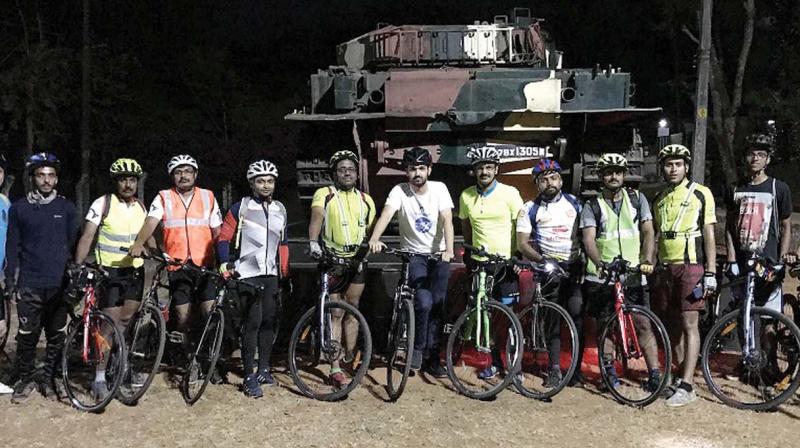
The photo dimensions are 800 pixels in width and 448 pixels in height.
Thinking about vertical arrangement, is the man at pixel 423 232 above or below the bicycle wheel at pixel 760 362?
above

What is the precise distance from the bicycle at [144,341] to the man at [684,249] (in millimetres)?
3661

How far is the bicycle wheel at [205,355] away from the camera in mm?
5957

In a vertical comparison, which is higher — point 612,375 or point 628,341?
point 628,341

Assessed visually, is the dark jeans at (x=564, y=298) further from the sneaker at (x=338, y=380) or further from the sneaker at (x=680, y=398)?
the sneaker at (x=338, y=380)

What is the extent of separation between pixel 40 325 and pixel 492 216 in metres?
3.46

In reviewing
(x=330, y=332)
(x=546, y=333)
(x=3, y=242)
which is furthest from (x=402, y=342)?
(x=3, y=242)

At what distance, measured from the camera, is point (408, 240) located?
252 inches

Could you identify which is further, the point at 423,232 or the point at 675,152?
the point at 423,232

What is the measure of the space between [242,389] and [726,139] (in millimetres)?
16712

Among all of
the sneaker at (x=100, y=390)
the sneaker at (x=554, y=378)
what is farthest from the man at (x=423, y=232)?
the sneaker at (x=100, y=390)

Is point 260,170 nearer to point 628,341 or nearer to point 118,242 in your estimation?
point 118,242

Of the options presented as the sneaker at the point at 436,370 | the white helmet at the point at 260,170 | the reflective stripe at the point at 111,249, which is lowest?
the sneaker at the point at 436,370

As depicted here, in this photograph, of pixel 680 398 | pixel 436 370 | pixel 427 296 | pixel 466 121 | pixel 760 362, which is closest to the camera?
pixel 760 362

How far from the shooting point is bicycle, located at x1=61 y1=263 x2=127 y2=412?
5770 mm
